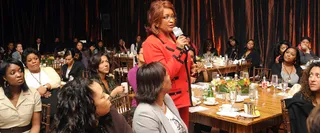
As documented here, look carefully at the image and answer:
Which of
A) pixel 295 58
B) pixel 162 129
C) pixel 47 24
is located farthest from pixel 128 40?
pixel 162 129

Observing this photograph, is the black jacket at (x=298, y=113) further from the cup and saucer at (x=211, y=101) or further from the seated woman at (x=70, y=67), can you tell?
the seated woman at (x=70, y=67)

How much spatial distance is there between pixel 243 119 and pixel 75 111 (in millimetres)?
1722

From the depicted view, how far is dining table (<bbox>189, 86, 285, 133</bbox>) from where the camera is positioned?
303cm

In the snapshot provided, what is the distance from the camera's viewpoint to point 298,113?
281 cm

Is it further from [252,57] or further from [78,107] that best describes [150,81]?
[252,57]

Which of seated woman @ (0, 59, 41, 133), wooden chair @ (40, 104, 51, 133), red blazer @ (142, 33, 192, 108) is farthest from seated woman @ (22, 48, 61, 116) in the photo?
red blazer @ (142, 33, 192, 108)

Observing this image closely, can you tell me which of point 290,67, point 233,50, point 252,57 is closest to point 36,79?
point 290,67

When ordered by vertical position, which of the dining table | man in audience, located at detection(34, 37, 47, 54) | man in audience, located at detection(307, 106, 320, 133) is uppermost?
man in audience, located at detection(34, 37, 47, 54)

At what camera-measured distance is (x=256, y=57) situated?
766 cm

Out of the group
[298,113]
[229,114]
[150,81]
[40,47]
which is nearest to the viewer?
[150,81]

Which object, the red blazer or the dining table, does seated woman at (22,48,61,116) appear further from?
the red blazer

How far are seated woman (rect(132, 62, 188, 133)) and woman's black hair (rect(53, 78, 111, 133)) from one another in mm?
539

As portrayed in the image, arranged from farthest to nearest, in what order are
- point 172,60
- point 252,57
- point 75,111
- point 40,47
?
point 40,47
point 252,57
point 172,60
point 75,111

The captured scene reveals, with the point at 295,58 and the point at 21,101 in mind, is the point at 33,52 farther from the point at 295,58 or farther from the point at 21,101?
the point at 295,58
